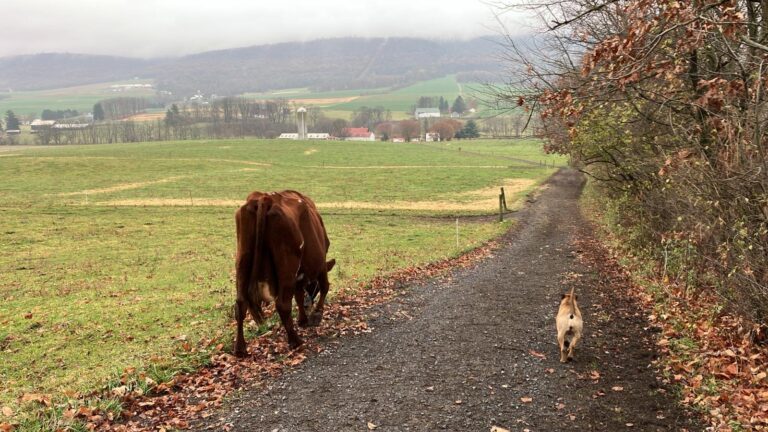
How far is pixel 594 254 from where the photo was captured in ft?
57.9

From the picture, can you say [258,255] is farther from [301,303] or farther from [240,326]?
[301,303]

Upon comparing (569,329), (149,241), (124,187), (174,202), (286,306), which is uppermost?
(286,306)

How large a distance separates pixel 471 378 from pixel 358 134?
537 feet

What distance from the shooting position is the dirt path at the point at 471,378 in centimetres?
599

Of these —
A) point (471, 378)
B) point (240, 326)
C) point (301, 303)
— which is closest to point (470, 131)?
point (301, 303)

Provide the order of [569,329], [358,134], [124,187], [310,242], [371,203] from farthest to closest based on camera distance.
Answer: [358,134], [124,187], [371,203], [310,242], [569,329]

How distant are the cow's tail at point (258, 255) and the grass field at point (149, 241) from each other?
1.61 meters

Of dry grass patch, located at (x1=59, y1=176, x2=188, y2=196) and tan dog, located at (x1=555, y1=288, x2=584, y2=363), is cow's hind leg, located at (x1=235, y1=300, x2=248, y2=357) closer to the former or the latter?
tan dog, located at (x1=555, y1=288, x2=584, y2=363)

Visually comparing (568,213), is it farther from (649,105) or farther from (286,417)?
(286,417)

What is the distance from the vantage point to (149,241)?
2592 cm

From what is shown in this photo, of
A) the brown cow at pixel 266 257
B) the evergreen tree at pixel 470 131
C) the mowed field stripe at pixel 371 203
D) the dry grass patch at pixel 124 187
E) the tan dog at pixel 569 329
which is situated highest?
the evergreen tree at pixel 470 131

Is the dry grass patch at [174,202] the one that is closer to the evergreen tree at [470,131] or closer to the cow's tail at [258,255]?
the cow's tail at [258,255]

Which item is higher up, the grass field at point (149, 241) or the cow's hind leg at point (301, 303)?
the cow's hind leg at point (301, 303)

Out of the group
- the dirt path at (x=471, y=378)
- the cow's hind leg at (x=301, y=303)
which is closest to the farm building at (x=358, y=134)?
the dirt path at (x=471, y=378)
